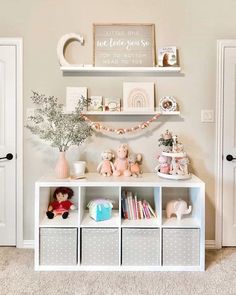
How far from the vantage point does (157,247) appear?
7.42 ft

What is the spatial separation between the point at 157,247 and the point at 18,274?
1.09 meters

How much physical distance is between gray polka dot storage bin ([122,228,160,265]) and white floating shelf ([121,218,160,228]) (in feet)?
0.10

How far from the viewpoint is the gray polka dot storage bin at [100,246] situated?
2264mm

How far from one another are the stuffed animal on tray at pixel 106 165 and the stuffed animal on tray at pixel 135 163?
0.16 m

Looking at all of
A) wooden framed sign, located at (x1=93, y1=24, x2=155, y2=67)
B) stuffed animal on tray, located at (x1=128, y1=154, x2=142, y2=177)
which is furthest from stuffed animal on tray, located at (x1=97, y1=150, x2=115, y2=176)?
wooden framed sign, located at (x1=93, y1=24, x2=155, y2=67)

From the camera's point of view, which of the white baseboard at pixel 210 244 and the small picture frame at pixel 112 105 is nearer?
the small picture frame at pixel 112 105

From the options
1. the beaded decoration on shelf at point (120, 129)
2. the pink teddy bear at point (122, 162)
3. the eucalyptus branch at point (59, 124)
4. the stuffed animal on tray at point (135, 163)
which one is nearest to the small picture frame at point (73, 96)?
the eucalyptus branch at point (59, 124)

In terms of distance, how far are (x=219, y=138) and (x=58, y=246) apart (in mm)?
1689

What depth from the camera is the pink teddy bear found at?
8.22 feet

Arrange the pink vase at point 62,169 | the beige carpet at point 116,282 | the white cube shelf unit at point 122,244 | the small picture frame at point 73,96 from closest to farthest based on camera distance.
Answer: the beige carpet at point 116,282 → the white cube shelf unit at point 122,244 → the pink vase at point 62,169 → the small picture frame at point 73,96

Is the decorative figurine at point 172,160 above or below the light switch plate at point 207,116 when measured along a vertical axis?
below

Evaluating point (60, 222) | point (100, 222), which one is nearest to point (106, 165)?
point (100, 222)

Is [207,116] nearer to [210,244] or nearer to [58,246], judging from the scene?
[210,244]

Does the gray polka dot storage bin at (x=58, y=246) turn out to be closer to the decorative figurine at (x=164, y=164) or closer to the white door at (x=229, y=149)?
the decorative figurine at (x=164, y=164)
